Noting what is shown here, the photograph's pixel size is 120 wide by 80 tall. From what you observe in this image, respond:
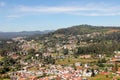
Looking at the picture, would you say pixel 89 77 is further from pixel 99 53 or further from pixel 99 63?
pixel 99 53

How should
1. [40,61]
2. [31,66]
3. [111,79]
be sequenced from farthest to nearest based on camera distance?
[40,61]
[31,66]
[111,79]

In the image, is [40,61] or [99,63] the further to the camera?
[40,61]

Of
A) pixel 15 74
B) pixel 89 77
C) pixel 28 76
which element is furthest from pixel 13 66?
pixel 89 77

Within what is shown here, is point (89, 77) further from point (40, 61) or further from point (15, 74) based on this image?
point (40, 61)

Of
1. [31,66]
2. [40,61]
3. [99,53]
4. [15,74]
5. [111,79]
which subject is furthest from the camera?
[99,53]

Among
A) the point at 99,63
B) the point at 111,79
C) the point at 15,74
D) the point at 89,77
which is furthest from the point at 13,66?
the point at 111,79

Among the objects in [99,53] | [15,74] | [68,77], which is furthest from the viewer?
[99,53]

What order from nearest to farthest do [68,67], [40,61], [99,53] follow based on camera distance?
1. [68,67]
2. [40,61]
3. [99,53]

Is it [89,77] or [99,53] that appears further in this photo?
[99,53]
